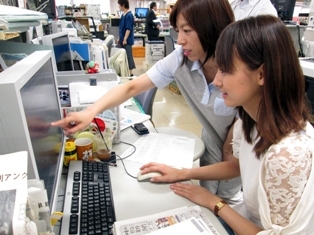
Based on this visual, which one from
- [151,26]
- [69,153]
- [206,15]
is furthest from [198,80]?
[151,26]

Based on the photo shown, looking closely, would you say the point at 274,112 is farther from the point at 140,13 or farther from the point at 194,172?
the point at 140,13

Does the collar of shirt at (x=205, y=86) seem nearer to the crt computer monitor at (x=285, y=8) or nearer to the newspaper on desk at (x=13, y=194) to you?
the newspaper on desk at (x=13, y=194)

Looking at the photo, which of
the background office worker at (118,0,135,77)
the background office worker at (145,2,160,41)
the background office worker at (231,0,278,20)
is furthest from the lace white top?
the background office worker at (145,2,160,41)

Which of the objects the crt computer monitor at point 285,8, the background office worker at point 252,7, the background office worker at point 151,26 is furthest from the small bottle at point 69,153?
the background office worker at point 151,26

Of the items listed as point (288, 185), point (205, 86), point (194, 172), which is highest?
point (205, 86)

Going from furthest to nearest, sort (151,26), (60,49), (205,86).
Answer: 1. (151,26)
2. (60,49)
3. (205,86)

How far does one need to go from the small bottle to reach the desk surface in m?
0.06

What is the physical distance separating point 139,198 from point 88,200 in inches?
6.2

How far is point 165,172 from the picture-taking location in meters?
0.89

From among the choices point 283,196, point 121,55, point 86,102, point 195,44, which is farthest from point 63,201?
point 121,55

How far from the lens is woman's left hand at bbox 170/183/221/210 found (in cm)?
78

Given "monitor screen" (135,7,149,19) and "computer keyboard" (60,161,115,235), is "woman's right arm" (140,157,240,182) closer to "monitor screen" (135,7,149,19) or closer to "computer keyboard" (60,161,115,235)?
"computer keyboard" (60,161,115,235)

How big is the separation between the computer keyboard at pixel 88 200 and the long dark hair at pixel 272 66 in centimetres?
49

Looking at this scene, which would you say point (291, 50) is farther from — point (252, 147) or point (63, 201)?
point (63, 201)
